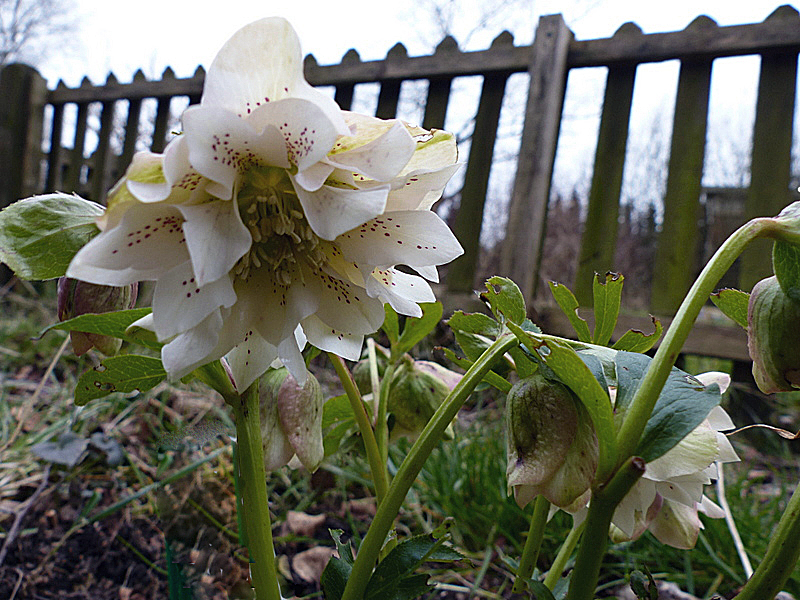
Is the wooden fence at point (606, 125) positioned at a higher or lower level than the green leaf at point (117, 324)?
higher

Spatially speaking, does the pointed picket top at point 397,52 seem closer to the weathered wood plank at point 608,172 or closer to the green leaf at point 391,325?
the weathered wood plank at point 608,172

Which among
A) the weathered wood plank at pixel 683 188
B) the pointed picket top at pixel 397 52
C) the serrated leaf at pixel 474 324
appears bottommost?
the serrated leaf at pixel 474 324

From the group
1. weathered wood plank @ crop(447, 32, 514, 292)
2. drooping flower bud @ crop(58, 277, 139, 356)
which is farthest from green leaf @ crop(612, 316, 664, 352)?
weathered wood plank @ crop(447, 32, 514, 292)

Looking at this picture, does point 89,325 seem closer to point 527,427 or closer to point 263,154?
point 263,154

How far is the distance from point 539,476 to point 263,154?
22 centimetres

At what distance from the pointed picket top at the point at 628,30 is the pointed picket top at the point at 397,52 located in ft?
2.47

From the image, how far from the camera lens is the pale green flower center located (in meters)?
0.33

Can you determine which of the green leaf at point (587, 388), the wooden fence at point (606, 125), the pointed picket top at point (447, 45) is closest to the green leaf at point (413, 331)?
the green leaf at point (587, 388)

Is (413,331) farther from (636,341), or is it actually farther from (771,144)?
(771,144)

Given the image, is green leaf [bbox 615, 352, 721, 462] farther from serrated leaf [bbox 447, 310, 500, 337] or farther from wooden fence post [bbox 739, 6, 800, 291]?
wooden fence post [bbox 739, 6, 800, 291]

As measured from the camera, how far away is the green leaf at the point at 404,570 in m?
0.35

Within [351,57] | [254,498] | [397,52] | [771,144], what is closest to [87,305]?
[254,498]

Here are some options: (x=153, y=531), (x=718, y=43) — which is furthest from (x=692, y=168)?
(x=153, y=531)

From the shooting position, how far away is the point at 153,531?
97 centimetres
